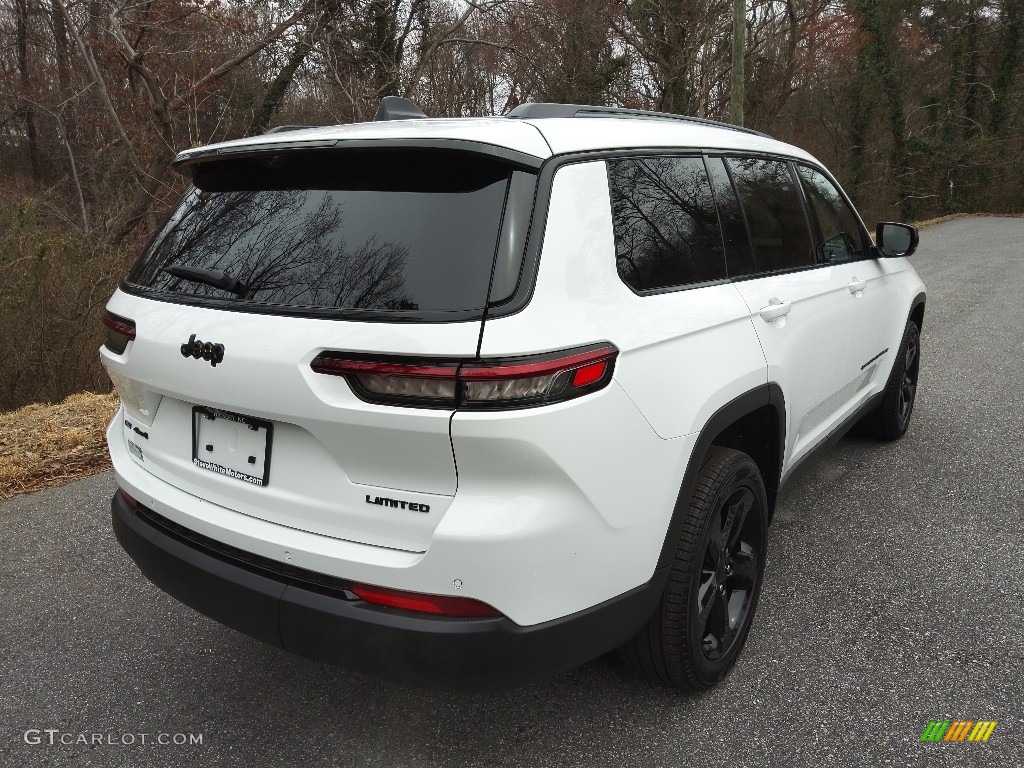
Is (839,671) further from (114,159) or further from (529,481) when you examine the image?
(114,159)

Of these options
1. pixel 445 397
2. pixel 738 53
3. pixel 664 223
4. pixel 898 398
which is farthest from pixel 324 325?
pixel 738 53

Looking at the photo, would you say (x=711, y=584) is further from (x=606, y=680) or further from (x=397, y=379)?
(x=397, y=379)

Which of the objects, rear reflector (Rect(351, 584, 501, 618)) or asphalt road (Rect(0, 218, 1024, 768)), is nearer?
rear reflector (Rect(351, 584, 501, 618))

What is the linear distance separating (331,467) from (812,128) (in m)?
30.9

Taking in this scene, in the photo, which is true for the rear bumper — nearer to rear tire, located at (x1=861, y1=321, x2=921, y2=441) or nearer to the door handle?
the door handle

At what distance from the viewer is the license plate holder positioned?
200cm

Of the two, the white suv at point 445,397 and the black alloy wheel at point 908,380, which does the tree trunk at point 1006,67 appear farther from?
the white suv at point 445,397

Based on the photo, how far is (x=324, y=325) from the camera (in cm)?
183

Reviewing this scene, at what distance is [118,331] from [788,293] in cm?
233

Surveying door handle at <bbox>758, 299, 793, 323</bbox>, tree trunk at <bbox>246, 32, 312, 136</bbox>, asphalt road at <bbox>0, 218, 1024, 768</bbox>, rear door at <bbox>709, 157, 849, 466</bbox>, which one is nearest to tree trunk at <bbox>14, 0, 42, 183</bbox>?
tree trunk at <bbox>246, 32, 312, 136</bbox>

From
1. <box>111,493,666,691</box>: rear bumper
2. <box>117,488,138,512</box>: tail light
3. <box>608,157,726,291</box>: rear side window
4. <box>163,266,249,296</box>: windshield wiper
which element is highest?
<box>608,157,726,291</box>: rear side window

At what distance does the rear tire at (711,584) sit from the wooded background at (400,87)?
5.63 m

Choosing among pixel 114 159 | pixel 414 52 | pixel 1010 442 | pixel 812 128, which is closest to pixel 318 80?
pixel 414 52

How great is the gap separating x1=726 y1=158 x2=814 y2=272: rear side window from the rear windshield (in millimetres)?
1327
